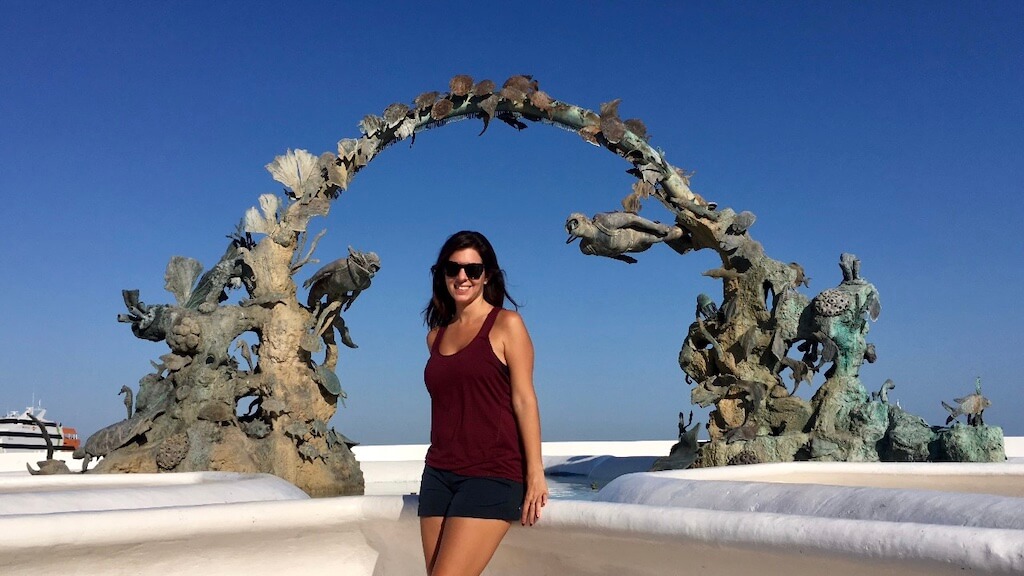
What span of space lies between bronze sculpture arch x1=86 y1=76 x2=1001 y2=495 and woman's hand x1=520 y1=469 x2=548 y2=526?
6273 mm

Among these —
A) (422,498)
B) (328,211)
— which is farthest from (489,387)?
(328,211)

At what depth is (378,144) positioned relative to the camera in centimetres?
970

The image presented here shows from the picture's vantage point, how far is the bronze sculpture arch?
8148mm

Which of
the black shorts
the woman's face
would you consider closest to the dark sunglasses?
the woman's face

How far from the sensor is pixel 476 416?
2.22 meters

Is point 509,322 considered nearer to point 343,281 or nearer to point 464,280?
point 464,280

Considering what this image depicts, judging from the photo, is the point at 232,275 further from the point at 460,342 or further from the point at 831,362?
the point at 460,342

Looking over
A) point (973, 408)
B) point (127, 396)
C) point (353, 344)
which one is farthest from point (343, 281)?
point (973, 408)

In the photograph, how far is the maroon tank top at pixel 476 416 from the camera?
218 centimetres

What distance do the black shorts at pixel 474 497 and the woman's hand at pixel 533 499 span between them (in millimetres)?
25

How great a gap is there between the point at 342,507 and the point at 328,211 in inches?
278

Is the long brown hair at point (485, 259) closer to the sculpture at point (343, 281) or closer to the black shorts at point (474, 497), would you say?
the black shorts at point (474, 497)

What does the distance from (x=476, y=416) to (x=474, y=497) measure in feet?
0.68

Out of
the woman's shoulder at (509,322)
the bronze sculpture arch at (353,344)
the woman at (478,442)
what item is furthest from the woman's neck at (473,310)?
the bronze sculpture arch at (353,344)
